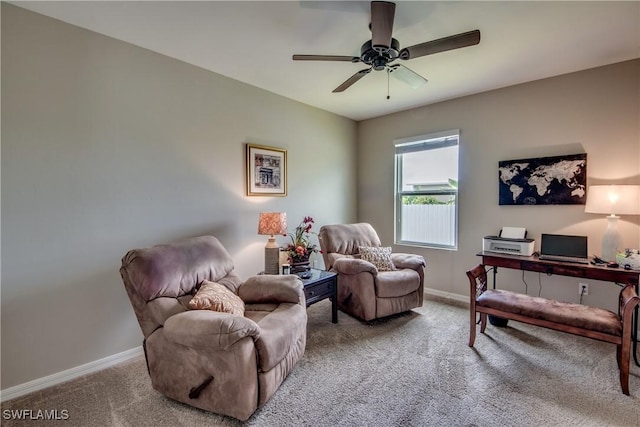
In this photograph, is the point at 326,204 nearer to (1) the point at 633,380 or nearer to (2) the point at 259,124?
(2) the point at 259,124

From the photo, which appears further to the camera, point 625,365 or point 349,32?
point 349,32

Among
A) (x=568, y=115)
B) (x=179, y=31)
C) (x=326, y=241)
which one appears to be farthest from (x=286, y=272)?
(x=568, y=115)

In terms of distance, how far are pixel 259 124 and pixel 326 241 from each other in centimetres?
156

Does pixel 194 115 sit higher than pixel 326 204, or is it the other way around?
pixel 194 115

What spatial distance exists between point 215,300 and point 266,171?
1862 mm

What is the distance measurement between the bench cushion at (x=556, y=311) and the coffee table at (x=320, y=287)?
4.31 ft

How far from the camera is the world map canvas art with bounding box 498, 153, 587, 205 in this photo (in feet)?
9.66

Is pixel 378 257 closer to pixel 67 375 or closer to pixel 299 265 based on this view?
pixel 299 265

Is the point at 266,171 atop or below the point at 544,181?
atop

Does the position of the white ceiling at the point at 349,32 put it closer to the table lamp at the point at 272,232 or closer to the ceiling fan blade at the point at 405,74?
the ceiling fan blade at the point at 405,74

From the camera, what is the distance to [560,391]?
198cm

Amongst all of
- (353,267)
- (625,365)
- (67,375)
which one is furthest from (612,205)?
(67,375)

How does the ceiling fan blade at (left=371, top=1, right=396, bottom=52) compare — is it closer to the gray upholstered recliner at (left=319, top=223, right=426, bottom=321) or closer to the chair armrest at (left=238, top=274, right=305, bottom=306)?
the chair armrest at (left=238, top=274, right=305, bottom=306)

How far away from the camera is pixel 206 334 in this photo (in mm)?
1607
